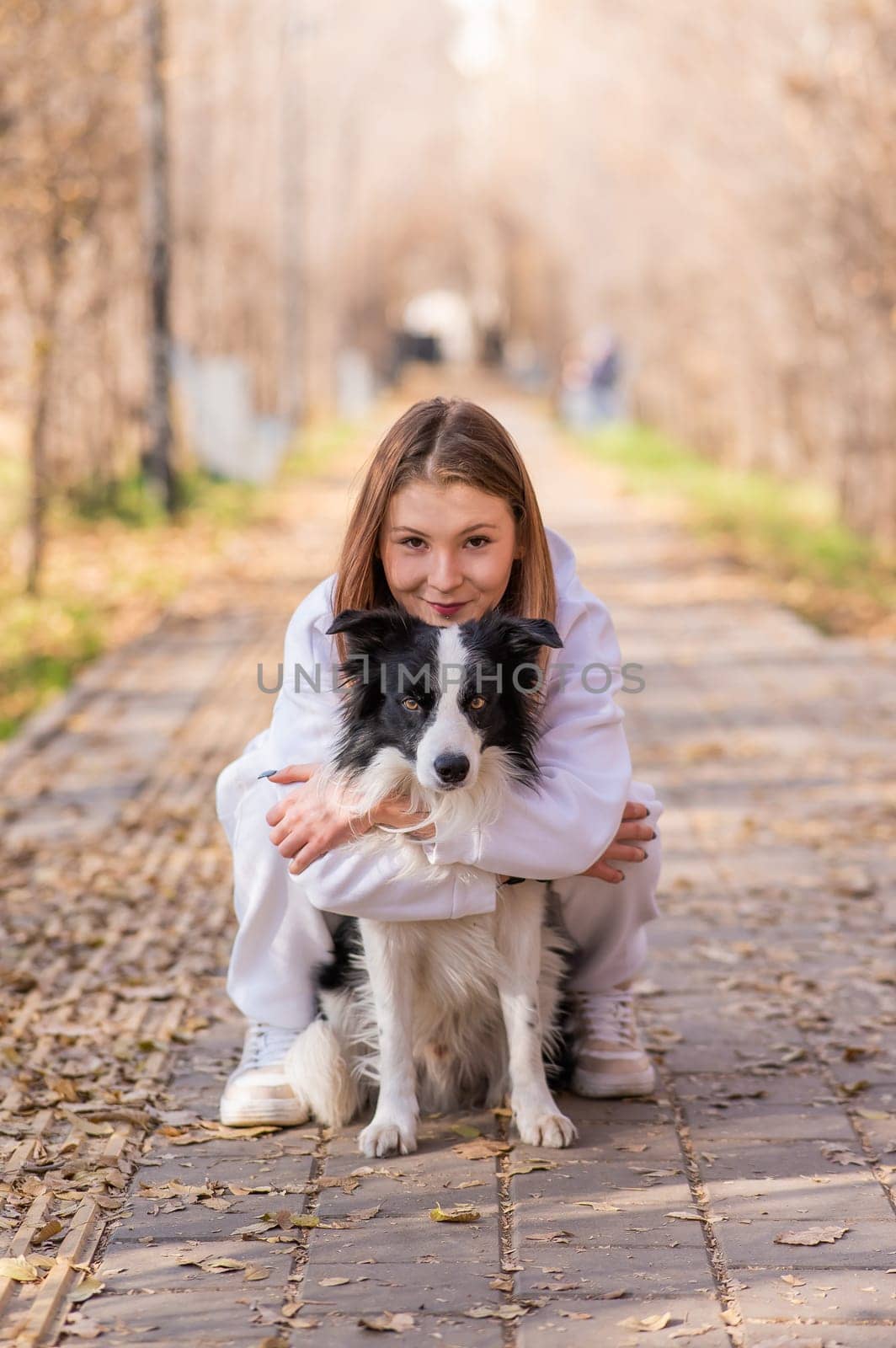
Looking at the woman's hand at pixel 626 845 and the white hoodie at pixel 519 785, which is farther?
the woman's hand at pixel 626 845

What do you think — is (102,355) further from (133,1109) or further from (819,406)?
(133,1109)

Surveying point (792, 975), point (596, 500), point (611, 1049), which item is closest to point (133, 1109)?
point (611, 1049)

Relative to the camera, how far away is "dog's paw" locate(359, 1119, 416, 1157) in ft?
12.4

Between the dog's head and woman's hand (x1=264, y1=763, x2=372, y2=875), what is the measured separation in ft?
0.43

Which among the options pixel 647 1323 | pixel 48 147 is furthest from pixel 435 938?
pixel 48 147

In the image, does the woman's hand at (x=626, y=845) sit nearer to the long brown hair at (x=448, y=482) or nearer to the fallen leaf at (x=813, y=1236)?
the long brown hair at (x=448, y=482)

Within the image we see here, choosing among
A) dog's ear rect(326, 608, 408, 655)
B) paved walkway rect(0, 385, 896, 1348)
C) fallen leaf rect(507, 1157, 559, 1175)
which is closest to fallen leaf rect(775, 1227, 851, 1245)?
paved walkway rect(0, 385, 896, 1348)

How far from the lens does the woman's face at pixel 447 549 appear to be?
3785 millimetres

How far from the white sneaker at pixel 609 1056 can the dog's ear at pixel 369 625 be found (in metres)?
1.33

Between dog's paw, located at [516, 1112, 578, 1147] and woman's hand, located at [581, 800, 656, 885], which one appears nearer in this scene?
dog's paw, located at [516, 1112, 578, 1147]

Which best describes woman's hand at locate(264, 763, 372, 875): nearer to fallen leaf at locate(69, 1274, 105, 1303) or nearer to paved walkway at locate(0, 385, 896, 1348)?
paved walkway at locate(0, 385, 896, 1348)

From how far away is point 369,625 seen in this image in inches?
135

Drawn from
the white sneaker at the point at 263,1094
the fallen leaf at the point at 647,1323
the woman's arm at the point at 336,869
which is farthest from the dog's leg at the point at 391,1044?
the fallen leaf at the point at 647,1323

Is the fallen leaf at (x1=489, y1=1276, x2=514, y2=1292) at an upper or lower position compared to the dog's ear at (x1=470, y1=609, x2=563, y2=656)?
lower
